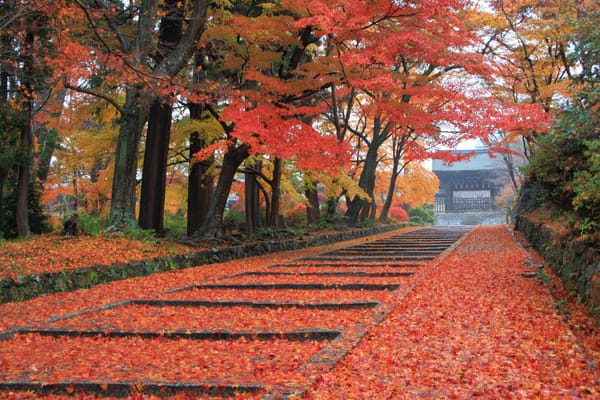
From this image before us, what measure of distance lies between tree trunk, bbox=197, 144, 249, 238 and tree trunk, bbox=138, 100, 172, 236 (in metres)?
1.08

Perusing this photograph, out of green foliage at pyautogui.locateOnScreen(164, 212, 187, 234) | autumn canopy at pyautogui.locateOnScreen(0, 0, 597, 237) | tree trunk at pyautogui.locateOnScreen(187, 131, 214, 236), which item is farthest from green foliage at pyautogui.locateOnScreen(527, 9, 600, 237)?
green foliage at pyautogui.locateOnScreen(164, 212, 187, 234)

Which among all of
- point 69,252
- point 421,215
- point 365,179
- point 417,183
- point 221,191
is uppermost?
point 417,183

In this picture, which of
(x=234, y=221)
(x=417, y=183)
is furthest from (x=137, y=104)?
(x=417, y=183)

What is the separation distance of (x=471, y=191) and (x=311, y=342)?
4082 centimetres

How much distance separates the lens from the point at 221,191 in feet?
43.9

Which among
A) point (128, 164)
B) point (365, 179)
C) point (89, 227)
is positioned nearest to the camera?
point (89, 227)

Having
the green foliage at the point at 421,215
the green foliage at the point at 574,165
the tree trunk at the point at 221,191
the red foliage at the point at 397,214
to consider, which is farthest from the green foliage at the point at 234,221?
the green foliage at the point at 421,215

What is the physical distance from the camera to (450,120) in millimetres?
15984

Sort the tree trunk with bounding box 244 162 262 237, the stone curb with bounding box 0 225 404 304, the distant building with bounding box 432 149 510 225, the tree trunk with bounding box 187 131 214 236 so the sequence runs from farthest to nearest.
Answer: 1. the distant building with bounding box 432 149 510 225
2. the tree trunk with bounding box 244 162 262 237
3. the tree trunk with bounding box 187 131 214 236
4. the stone curb with bounding box 0 225 404 304

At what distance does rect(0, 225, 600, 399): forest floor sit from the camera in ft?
12.7

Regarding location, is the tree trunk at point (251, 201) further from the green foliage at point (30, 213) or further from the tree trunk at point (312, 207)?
the green foliage at point (30, 213)

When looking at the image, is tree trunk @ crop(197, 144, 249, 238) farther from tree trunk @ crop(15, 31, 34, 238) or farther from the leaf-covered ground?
tree trunk @ crop(15, 31, 34, 238)

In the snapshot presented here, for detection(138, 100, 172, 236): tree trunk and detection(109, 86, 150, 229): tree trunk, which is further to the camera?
detection(138, 100, 172, 236): tree trunk

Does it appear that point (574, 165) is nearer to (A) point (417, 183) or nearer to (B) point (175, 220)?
(B) point (175, 220)
